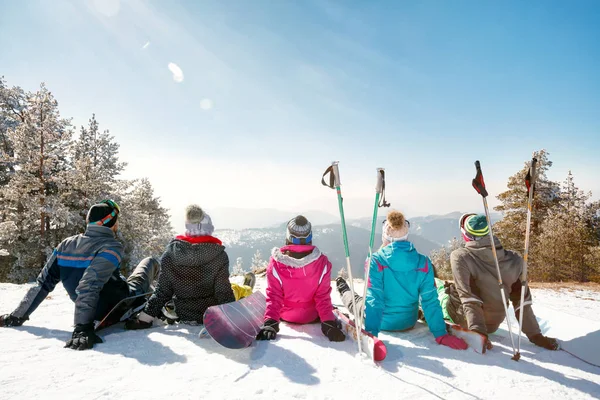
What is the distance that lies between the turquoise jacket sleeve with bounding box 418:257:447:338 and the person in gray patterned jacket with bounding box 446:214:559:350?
37 centimetres

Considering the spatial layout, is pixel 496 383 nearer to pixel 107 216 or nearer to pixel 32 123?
pixel 107 216

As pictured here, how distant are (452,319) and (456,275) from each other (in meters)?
1.07

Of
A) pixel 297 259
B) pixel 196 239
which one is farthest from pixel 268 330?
pixel 196 239

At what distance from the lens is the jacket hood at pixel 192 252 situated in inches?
164

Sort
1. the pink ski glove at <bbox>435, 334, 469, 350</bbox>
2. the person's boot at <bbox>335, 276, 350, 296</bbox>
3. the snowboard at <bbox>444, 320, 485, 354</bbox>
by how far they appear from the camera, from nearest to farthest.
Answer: the snowboard at <bbox>444, 320, 485, 354</bbox>, the pink ski glove at <bbox>435, 334, 469, 350</bbox>, the person's boot at <bbox>335, 276, 350, 296</bbox>

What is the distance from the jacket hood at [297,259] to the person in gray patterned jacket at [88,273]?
2.40m

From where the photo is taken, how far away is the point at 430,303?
4.05 metres

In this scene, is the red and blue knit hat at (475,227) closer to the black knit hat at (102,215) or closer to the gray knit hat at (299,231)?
the gray knit hat at (299,231)

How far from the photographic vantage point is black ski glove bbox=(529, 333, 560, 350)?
12.7 ft

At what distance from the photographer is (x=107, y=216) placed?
14.2ft

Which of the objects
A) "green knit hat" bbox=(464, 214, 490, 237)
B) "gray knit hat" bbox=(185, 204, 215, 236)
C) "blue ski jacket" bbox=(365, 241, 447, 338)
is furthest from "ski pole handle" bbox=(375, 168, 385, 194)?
"gray knit hat" bbox=(185, 204, 215, 236)

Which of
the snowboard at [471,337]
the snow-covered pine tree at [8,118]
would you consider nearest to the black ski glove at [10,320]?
the snowboard at [471,337]

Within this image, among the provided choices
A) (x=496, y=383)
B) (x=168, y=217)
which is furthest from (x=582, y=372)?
(x=168, y=217)

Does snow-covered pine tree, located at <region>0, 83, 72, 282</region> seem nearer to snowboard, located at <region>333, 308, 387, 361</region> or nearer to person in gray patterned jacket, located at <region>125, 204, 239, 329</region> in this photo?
person in gray patterned jacket, located at <region>125, 204, 239, 329</region>
